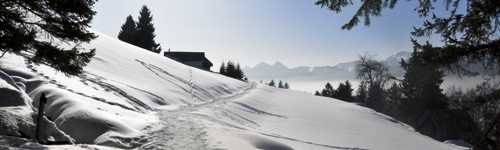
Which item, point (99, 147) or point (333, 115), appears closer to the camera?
point (99, 147)

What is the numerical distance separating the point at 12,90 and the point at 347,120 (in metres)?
23.8

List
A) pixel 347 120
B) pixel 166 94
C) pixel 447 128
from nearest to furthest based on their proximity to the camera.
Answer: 1. pixel 166 94
2. pixel 347 120
3. pixel 447 128

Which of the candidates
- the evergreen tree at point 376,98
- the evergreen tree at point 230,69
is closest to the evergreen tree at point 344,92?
the evergreen tree at point 376,98

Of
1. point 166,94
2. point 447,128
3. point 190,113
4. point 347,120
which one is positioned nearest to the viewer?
point 190,113

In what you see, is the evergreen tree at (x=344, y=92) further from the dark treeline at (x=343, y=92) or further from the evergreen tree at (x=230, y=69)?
the evergreen tree at (x=230, y=69)

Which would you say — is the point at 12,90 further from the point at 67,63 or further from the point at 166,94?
the point at 166,94

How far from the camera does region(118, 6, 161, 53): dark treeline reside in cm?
6994

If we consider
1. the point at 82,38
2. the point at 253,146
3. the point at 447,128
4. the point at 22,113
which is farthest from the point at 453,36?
the point at 447,128

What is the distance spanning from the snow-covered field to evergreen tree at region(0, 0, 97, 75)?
166cm

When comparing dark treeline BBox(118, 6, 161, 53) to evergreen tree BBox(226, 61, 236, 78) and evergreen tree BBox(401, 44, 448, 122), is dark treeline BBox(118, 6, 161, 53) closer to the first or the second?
evergreen tree BBox(226, 61, 236, 78)

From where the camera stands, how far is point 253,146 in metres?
12.9

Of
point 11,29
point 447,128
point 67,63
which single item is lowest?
point 447,128

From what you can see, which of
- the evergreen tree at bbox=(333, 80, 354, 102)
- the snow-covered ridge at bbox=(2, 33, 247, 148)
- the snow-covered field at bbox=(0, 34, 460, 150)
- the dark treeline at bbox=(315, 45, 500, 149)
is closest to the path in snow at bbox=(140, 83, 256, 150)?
the snow-covered field at bbox=(0, 34, 460, 150)

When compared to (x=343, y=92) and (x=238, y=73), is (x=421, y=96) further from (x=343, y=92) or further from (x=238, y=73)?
(x=238, y=73)
